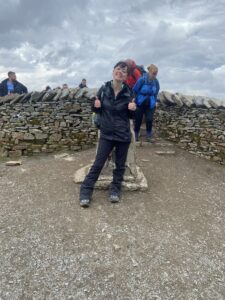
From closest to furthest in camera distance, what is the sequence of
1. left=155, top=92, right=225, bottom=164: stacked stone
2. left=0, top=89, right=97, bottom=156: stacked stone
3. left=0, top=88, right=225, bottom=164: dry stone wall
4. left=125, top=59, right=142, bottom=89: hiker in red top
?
left=125, top=59, right=142, bottom=89: hiker in red top → left=155, top=92, right=225, bottom=164: stacked stone → left=0, top=88, right=225, bottom=164: dry stone wall → left=0, top=89, right=97, bottom=156: stacked stone

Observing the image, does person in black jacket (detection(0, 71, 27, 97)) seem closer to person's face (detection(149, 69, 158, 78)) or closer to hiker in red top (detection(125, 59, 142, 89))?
hiker in red top (detection(125, 59, 142, 89))

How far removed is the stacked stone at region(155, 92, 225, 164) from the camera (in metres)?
9.09

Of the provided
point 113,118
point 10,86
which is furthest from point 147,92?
point 10,86

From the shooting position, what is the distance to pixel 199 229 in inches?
217

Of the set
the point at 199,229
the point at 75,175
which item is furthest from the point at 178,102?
the point at 199,229

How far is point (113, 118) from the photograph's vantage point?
566 cm

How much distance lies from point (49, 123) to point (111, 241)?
5801 mm

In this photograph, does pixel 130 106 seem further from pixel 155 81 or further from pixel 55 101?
pixel 55 101

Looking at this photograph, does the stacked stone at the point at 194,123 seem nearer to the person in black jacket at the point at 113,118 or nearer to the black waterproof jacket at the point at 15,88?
the person in black jacket at the point at 113,118

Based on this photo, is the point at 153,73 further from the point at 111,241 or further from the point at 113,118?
the point at 111,241

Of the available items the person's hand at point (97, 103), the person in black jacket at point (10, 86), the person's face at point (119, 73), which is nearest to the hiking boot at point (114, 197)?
the person's hand at point (97, 103)

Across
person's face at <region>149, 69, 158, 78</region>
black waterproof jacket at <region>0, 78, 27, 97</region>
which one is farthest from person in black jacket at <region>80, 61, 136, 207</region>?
black waterproof jacket at <region>0, 78, 27, 97</region>

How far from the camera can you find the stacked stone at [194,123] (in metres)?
9.09

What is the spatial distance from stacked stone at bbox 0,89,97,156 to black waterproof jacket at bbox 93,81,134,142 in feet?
13.5
